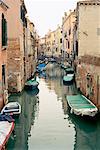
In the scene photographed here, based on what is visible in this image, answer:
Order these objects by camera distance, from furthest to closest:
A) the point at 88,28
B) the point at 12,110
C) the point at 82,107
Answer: the point at 88,28, the point at 82,107, the point at 12,110

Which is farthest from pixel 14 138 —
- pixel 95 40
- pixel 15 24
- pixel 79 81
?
pixel 95 40

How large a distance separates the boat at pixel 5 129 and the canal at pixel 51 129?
1.87 ft

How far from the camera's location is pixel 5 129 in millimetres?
13367

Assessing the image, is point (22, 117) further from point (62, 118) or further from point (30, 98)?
point (30, 98)

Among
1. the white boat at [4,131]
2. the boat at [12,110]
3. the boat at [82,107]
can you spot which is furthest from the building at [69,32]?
the white boat at [4,131]

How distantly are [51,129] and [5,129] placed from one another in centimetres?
322

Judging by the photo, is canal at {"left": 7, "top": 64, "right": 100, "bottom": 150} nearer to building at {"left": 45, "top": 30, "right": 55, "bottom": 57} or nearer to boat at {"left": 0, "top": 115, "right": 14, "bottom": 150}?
boat at {"left": 0, "top": 115, "right": 14, "bottom": 150}

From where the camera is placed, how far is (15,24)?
25.4 m

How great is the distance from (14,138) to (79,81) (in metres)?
14.7

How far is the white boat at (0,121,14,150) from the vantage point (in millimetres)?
11855

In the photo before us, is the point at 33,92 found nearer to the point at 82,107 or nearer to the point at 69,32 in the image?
the point at 82,107

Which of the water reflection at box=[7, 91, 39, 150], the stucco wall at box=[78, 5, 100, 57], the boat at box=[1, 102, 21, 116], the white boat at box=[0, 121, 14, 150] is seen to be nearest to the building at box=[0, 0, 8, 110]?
the boat at box=[1, 102, 21, 116]

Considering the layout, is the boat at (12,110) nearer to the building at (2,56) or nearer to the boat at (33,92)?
the building at (2,56)

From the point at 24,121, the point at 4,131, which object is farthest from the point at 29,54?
the point at 4,131
